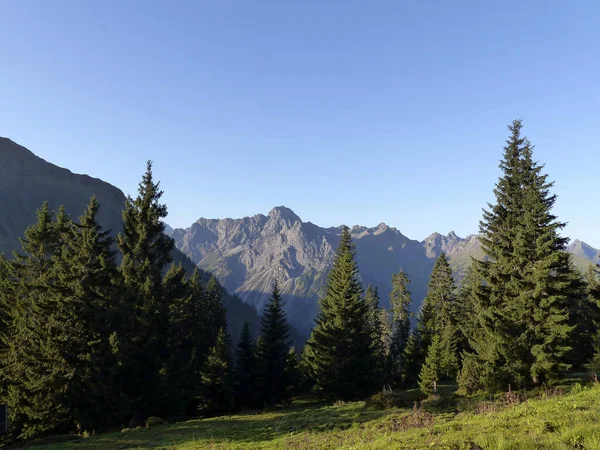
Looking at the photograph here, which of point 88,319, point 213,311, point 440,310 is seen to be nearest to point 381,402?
point 88,319

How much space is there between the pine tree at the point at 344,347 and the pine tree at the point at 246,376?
7027 millimetres

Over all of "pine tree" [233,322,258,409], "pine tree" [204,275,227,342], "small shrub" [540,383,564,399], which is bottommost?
"pine tree" [233,322,258,409]

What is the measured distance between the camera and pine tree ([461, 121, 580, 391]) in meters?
24.6

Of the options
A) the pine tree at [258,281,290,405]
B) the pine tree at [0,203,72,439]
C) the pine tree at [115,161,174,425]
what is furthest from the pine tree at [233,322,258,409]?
the pine tree at [0,203,72,439]

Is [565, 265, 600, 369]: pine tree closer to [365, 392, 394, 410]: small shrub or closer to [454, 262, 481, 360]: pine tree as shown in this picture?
[454, 262, 481, 360]: pine tree

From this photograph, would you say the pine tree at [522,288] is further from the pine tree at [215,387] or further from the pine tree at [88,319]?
the pine tree at [88,319]

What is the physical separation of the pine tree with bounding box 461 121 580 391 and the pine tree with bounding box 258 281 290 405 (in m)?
21.0

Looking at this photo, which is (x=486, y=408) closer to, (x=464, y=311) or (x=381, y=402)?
(x=381, y=402)

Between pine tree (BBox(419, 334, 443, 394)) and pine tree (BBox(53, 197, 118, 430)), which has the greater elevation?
pine tree (BBox(53, 197, 118, 430))

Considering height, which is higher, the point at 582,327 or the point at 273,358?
the point at 582,327

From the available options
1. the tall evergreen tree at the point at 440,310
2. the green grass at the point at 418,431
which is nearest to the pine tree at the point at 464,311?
the tall evergreen tree at the point at 440,310

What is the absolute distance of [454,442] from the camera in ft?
28.6

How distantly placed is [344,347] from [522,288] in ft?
57.9

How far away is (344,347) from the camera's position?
3716 centimetres
